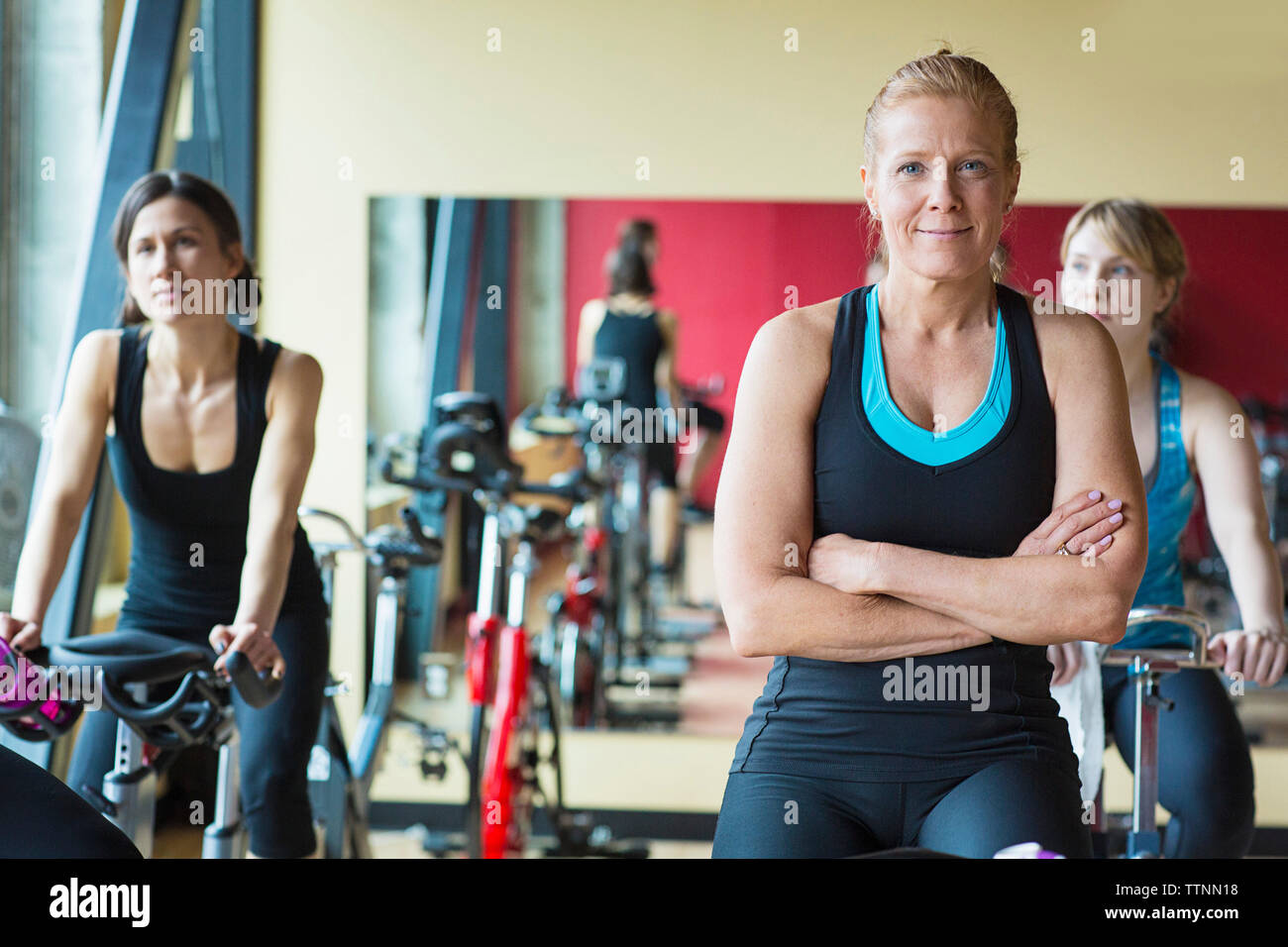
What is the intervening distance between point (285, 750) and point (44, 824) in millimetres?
1285

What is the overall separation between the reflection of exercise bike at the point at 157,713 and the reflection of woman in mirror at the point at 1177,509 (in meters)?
1.54

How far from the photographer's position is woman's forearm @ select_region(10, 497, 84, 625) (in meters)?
2.12

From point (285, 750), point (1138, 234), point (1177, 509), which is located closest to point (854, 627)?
point (1177, 509)

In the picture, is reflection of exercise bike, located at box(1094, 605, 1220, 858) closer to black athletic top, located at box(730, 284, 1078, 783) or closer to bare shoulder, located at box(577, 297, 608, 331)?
black athletic top, located at box(730, 284, 1078, 783)

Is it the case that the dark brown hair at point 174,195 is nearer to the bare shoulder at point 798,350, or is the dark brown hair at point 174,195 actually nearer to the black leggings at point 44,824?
the bare shoulder at point 798,350

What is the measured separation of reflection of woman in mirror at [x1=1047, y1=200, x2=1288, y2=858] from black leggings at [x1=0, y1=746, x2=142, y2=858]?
1.75 metres

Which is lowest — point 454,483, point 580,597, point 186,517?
point 580,597

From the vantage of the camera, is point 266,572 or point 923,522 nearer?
point 923,522

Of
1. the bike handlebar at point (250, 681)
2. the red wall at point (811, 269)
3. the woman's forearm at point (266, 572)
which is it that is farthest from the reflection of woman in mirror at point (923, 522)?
the red wall at point (811, 269)

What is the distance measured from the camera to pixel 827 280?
384cm

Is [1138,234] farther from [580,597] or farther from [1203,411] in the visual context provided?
[580,597]

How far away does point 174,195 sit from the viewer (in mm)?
2268

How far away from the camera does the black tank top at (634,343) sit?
3912 millimetres
